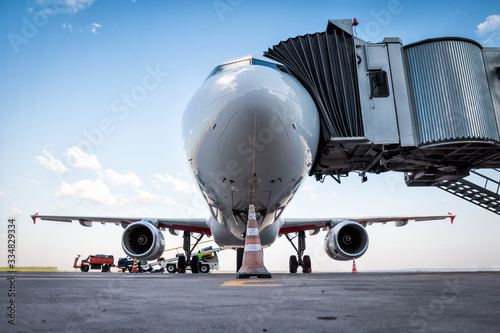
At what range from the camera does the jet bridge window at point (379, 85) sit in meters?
9.31

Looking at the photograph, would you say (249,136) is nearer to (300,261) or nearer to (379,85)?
(379,85)

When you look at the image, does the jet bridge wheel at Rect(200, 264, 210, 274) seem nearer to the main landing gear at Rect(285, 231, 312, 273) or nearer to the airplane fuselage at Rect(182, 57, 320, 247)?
the main landing gear at Rect(285, 231, 312, 273)

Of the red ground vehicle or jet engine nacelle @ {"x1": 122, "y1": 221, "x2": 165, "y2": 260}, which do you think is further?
the red ground vehicle

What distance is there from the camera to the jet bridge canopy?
8828mm

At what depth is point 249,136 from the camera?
5.02m

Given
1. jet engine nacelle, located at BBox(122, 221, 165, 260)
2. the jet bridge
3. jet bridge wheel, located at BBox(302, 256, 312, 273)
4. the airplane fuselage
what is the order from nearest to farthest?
the airplane fuselage → the jet bridge → jet engine nacelle, located at BBox(122, 221, 165, 260) → jet bridge wheel, located at BBox(302, 256, 312, 273)

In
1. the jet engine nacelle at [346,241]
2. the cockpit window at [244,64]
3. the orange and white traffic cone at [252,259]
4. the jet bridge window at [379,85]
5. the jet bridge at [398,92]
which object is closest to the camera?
the orange and white traffic cone at [252,259]

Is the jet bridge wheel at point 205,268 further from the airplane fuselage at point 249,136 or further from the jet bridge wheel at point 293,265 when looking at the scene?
the airplane fuselage at point 249,136

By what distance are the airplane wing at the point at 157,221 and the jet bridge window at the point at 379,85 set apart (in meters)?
7.66

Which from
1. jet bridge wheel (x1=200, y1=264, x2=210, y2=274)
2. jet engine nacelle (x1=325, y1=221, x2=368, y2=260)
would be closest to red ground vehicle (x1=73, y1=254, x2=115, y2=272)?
jet bridge wheel (x1=200, y1=264, x2=210, y2=274)

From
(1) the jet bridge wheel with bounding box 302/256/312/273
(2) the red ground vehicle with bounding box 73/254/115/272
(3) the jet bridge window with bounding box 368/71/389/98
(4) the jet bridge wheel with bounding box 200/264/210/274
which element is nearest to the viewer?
(3) the jet bridge window with bounding box 368/71/389/98

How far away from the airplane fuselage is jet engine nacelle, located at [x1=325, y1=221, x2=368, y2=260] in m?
3.58

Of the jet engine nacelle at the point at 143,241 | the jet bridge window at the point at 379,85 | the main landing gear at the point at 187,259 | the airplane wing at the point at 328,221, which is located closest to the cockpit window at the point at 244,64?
the jet bridge window at the point at 379,85

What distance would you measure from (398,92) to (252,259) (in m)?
6.57
